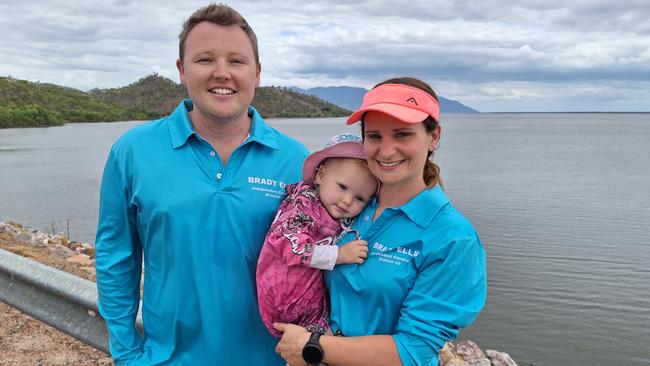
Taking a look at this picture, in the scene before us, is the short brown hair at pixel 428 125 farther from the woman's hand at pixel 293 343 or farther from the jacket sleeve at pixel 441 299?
the woman's hand at pixel 293 343

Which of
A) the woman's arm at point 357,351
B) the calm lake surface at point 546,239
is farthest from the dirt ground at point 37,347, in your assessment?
the calm lake surface at point 546,239

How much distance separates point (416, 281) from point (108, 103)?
13535cm

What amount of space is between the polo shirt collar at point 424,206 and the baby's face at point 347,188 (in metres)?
0.25

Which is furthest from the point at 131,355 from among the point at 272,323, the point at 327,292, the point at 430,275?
the point at 430,275

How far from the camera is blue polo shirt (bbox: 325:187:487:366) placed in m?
2.14

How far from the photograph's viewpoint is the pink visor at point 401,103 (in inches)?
86.7

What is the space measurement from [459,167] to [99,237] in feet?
112

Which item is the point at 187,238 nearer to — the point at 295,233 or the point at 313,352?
the point at 295,233

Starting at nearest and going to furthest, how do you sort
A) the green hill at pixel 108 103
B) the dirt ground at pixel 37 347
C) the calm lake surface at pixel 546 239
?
the dirt ground at pixel 37 347
the calm lake surface at pixel 546 239
the green hill at pixel 108 103

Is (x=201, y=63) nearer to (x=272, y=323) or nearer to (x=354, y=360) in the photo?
(x=272, y=323)

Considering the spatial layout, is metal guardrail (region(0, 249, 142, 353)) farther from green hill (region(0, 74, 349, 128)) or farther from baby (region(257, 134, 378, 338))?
green hill (region(0, 74, 349, 128))

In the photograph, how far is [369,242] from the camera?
2.35 metres

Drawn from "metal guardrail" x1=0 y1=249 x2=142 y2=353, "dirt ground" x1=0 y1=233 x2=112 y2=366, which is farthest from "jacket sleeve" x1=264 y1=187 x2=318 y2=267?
"dirt ground" x1=0 y1=233 x2=112 y2=366

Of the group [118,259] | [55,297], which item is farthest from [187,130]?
[55,297]
